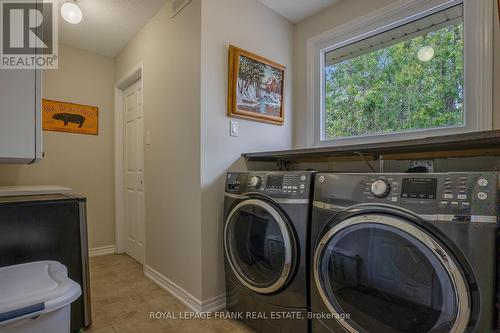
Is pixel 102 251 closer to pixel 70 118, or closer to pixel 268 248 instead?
pixel 70 118

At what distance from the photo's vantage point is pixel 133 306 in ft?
6.33

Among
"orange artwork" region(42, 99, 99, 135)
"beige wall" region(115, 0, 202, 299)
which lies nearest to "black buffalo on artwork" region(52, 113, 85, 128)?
"orange artwork" region(42, 99, 99, 135)

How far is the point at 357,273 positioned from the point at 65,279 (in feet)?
4.11

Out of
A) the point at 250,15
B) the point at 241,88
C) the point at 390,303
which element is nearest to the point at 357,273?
the point at 390,303

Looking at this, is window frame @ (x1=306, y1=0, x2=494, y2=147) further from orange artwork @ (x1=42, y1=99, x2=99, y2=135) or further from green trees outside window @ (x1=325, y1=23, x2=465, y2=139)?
orange artwork @ (x1=42, y1=99, x2=99, y2=135)

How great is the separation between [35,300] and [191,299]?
1130mm

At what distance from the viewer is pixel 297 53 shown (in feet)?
8.14

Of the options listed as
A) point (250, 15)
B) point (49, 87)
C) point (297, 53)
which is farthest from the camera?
point (49, 87)

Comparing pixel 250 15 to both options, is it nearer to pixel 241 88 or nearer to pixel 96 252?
pixel 241 88

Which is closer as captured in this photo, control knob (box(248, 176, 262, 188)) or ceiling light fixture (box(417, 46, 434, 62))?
control knob (box(248, 176, 262, 188))

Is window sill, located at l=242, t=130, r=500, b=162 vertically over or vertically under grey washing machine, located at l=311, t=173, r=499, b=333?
over

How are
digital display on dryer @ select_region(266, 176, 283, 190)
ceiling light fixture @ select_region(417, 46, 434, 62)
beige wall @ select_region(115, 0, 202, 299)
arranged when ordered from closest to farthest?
digital display on dryer @ select_region(266, 176, 283, 190) < ceiling light fixture @ select_region(417, 46, 434, 62) < beige wall @ select_region(115, 0, 202, 299)

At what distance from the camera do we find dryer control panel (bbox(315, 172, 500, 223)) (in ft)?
2.80

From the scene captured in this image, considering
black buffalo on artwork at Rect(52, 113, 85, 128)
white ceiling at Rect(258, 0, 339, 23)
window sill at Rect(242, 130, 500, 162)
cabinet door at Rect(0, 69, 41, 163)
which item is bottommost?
window sill at Rect(242, 130, 500, 162)
